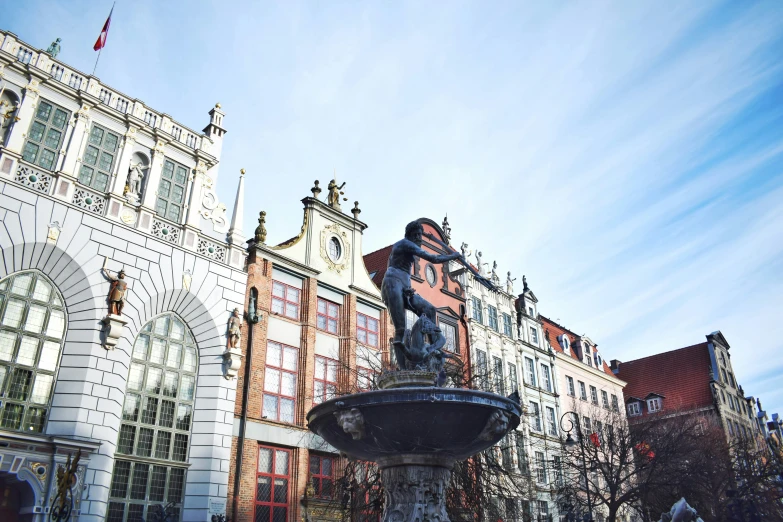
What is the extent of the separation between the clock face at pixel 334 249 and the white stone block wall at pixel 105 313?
20.9 feet

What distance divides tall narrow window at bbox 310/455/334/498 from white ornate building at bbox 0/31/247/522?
14.0 ft

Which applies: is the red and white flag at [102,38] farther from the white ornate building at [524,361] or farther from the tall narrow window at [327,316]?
the white ornate building at [524,361]

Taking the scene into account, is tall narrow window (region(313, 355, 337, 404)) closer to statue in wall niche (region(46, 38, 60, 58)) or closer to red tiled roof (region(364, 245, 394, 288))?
red tiled roof (region(364, 245, 394, 288))

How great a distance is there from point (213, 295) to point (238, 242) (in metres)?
2.52

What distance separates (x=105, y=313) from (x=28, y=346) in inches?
88.8

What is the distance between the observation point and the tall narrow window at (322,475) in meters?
24.1

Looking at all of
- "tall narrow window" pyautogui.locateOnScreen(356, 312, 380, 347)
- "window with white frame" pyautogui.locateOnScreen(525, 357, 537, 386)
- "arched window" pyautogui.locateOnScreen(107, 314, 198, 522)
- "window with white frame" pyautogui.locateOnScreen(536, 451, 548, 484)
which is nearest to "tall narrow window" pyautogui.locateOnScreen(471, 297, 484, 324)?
"window with white frame" pyautogui.locateOnScreen(525, 357, 537, 386)

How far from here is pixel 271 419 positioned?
76.8 feet

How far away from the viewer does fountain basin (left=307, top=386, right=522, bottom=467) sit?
349 inches

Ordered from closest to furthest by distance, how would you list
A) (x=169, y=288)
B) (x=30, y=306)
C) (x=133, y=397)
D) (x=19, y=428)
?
(x=19, y=428) → (x=30, y=306) → (x=133, y=397) → (x=169, y=288)

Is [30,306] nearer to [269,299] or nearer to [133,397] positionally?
[133,397]

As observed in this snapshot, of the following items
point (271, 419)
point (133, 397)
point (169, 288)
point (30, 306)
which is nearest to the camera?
point (30, 306)

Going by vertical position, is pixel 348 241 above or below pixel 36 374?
above

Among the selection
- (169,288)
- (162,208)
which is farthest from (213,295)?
(162,208)
